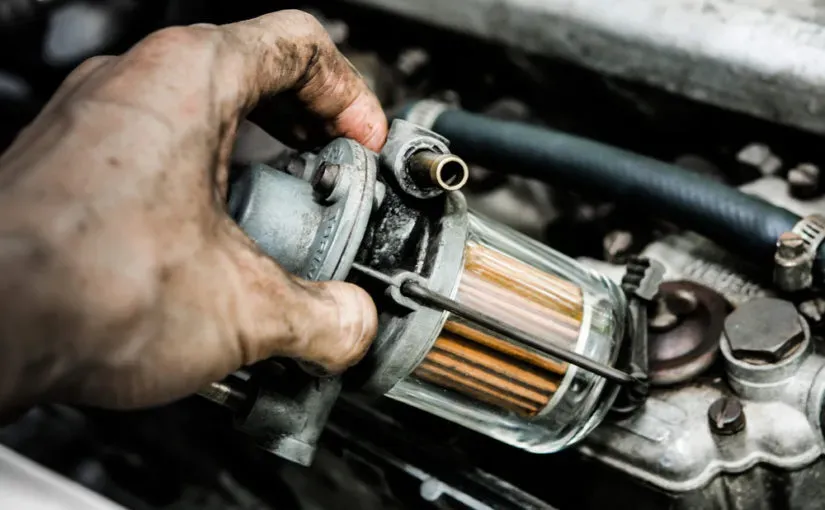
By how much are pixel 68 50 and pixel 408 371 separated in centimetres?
80

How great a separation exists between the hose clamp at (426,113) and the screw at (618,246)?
309 mm

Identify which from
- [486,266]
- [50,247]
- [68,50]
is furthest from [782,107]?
[68,50]

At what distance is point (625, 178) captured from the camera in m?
1.03

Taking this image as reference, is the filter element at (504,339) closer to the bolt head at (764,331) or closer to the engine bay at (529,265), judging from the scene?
the engine bay at (529,265)

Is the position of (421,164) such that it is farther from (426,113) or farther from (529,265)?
(426,113)

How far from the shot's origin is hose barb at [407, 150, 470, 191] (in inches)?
28.3

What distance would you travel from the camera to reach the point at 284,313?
2.05 feet

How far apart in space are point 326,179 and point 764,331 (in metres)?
0.53

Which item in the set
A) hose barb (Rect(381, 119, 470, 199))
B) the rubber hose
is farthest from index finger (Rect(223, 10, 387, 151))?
the rubber hose

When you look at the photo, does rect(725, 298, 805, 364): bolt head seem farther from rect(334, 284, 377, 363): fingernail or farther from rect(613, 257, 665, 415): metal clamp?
rect(334, 284, 377, 363): fingernail

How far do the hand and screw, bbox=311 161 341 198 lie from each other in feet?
0.27

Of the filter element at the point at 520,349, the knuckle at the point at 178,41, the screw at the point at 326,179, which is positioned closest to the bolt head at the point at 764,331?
the filter element at the point at 520,349

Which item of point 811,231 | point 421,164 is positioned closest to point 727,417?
point 811,231

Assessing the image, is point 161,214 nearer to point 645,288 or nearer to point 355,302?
point 355,302
